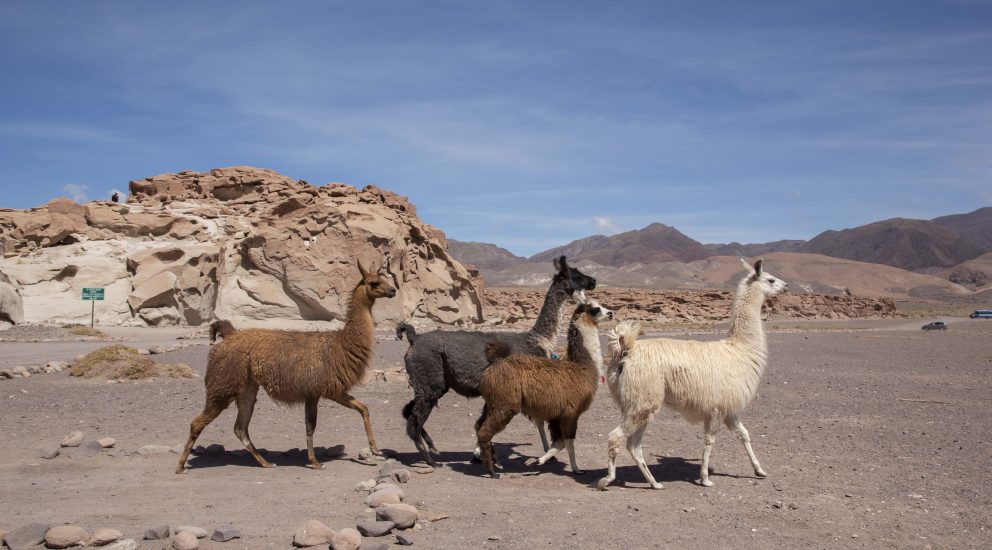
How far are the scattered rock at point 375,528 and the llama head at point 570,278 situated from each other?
459cm

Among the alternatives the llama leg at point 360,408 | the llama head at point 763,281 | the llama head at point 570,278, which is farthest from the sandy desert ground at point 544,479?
the llama head at point 570,278

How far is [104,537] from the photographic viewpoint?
553cm

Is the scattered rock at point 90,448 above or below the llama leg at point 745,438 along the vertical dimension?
below

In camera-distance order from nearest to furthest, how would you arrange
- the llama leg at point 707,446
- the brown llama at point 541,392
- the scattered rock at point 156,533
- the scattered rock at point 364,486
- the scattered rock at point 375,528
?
the scattered rock at point 156,533, the scattered rock at point 375,528, the scattered rock at point 364,486, the llama leg at point 707,446, the brown llama at point 541,392

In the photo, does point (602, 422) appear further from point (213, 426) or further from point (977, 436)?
point (213, 426)

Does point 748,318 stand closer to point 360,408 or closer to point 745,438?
point 745,438

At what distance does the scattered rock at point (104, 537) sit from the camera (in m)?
5.50

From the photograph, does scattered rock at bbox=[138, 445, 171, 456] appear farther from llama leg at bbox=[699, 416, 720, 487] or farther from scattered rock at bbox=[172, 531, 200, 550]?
llama leg at bbox=[699, 416, 720, 487]

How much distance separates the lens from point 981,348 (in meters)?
27.5

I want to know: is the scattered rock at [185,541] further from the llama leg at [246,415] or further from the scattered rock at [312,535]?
the llama leg at [246,415]

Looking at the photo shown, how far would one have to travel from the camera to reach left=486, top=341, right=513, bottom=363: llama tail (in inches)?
341

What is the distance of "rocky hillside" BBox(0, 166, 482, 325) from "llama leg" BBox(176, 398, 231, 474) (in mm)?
21962

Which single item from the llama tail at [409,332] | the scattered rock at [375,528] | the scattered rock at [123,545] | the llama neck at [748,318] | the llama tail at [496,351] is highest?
the llama neck at [748,318]

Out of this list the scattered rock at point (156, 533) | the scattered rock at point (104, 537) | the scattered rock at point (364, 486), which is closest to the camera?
the scattered rock at point (104, 537)
